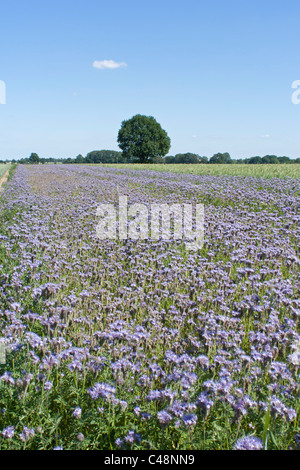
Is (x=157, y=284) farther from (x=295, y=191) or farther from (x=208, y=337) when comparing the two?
(x=295, y=191)

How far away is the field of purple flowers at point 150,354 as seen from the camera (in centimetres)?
238

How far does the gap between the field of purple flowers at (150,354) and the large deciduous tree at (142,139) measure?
64892 mm

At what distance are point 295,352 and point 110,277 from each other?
292cm

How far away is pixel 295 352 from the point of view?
116 inches

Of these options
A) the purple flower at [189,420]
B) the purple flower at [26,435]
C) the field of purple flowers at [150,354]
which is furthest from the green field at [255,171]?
the purple flower at [26,435]

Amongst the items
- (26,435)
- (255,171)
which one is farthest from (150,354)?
(255,171)

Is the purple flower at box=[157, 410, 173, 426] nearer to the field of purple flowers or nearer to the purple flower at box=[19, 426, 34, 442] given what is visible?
the field of purple flowers

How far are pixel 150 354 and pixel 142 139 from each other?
228 ft

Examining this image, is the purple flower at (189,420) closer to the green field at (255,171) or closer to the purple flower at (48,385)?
the purple flower at (48,385)

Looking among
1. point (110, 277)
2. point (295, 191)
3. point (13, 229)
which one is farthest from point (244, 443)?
point (295, 191)

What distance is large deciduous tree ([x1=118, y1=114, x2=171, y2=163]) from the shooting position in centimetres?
6912

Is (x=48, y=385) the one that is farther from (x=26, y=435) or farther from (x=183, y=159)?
(x=183, y=159)

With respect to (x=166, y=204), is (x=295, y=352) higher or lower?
lower

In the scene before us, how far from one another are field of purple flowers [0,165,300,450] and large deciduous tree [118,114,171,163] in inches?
2555
